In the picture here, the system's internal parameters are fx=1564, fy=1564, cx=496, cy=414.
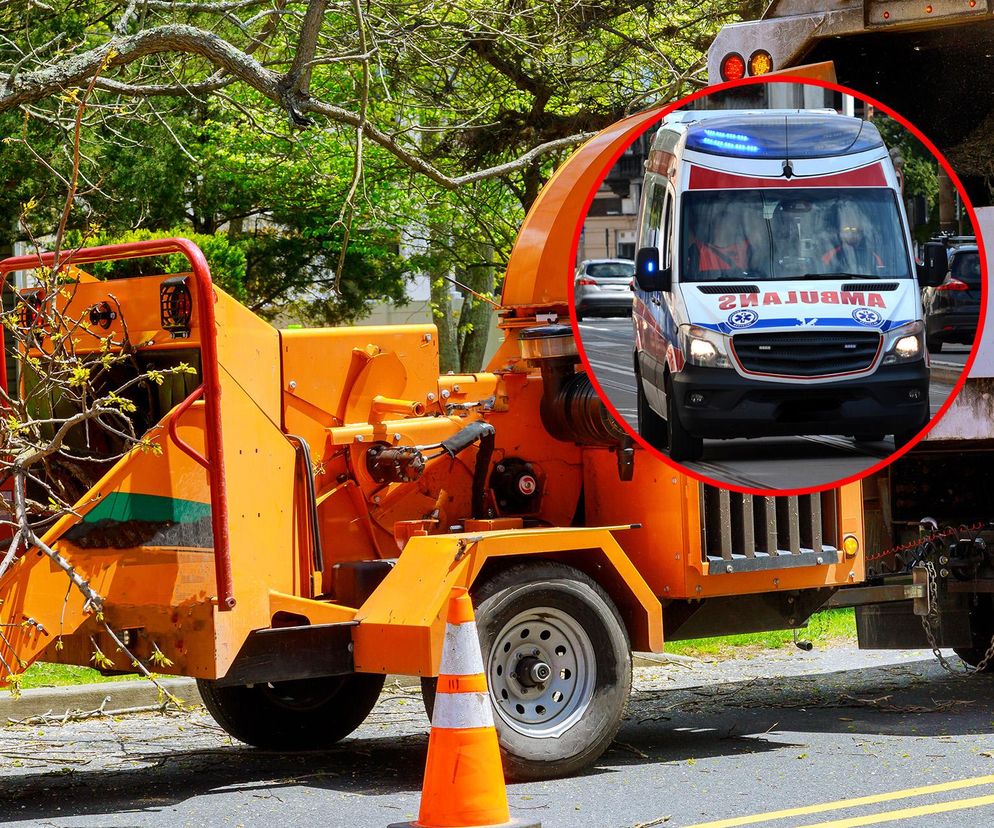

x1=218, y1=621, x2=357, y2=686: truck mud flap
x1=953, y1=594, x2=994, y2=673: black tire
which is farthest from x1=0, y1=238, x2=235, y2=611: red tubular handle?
x1=953, y1=594, x2=994, y2=673: black tire

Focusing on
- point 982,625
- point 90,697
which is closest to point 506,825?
point 90,697

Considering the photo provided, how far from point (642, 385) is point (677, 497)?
3.11 m

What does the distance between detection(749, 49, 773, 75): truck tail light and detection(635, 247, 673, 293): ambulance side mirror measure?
2.47 m

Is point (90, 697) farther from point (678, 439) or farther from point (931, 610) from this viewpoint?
point (678, 439)

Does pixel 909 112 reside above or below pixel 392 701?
above

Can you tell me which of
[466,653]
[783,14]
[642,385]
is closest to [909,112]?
[783,14]

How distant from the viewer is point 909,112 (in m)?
5.11

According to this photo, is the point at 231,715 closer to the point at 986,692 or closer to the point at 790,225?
the point at 986,692

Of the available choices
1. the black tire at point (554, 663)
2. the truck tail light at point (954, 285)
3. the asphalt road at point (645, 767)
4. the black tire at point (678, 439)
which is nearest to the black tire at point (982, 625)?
the asphalt road at point (645, 767)

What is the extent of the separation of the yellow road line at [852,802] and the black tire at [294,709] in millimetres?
2256

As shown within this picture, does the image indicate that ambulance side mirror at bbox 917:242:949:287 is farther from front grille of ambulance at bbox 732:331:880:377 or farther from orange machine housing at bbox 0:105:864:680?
orange machine housing at bbox 0:105:864:680

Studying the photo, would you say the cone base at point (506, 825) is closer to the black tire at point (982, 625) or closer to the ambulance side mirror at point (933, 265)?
the ambulance side mirror at point (933, 265)

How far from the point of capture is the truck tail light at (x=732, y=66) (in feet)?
19.9

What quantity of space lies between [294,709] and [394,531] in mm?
1198
